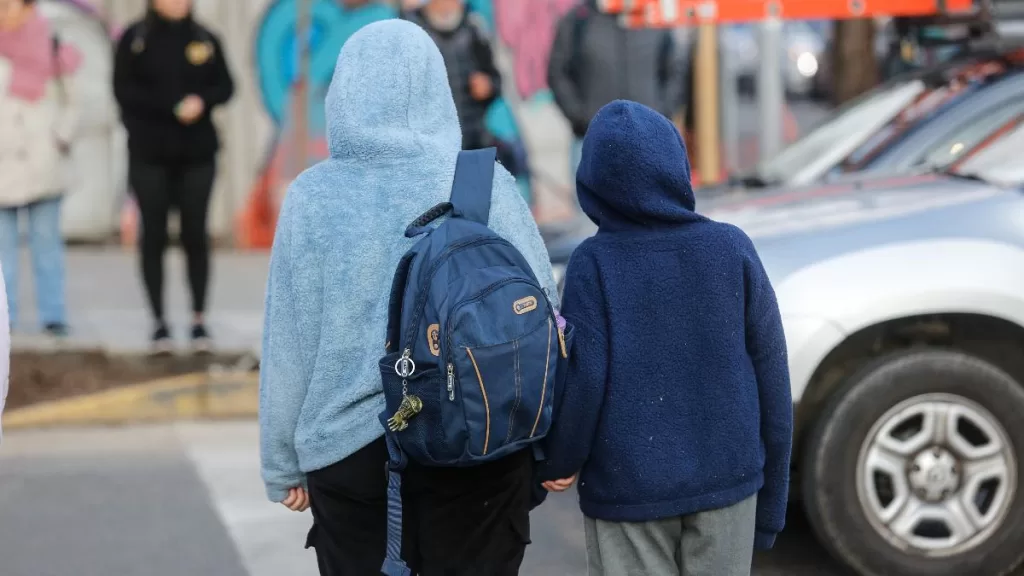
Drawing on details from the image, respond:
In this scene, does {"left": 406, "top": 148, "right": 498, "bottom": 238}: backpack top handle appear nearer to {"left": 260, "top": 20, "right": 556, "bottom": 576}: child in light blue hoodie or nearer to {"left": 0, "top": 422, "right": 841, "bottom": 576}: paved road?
{"left": 260, "top": 20, "right": 556, "bottom": 576}: child in light blue hoodie

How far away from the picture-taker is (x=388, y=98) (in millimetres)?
2938

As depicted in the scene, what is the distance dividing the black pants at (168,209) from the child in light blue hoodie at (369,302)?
5113 mm

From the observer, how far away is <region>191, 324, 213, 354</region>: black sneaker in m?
8.07

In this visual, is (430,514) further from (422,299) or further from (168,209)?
(168,209)

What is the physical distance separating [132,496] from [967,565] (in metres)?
3.26

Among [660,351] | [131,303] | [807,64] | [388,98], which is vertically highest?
[388,98]

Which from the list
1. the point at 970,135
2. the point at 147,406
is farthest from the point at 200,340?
the point at 970,135

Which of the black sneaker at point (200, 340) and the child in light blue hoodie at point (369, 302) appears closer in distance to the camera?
the child in light blue hoodie at point (369, 302)

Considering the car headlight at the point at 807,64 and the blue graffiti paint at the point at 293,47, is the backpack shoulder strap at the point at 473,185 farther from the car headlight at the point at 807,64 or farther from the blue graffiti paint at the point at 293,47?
the car headlight at the point at 807,64

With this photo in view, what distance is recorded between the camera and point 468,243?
2779 mm

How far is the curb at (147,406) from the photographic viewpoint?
6.91m

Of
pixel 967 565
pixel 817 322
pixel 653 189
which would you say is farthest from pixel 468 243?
pixel 967 565

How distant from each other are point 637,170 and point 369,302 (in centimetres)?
62

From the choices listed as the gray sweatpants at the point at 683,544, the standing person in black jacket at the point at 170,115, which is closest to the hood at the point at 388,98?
the gray sweatpants at the point at 683,544
